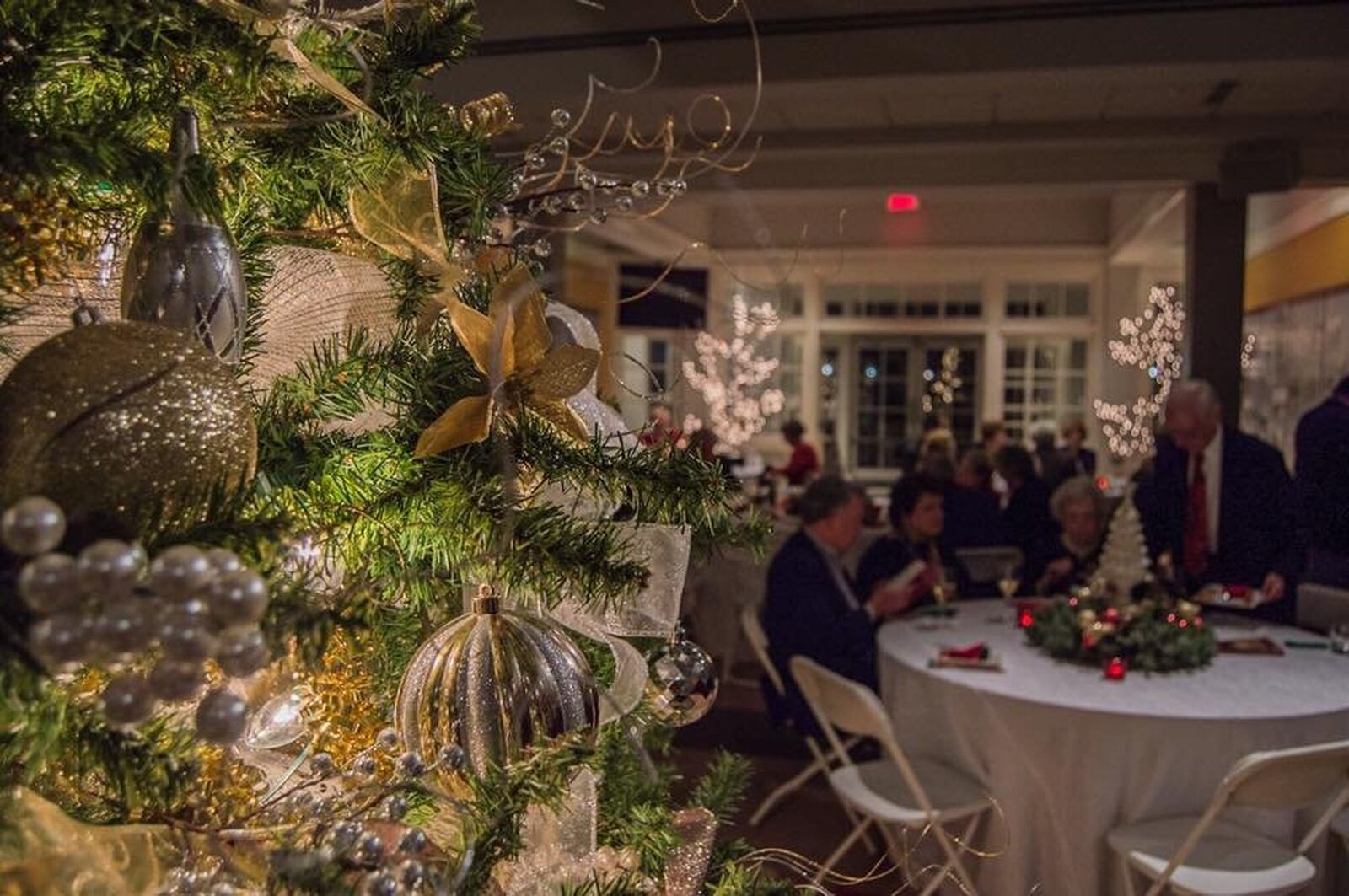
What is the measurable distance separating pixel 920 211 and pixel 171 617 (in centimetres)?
1246

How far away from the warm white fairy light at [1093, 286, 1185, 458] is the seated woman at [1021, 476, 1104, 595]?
5.62 metres

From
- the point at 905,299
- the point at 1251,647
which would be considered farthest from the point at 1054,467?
the point at 1251,647

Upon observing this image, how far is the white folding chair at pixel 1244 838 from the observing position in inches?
94.7

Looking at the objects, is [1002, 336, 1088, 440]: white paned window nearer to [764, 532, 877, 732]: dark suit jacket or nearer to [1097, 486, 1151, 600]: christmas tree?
[1097, 486, 1151, 600]: christmas tree

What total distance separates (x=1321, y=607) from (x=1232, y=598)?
998mm

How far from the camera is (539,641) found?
25.2 inches

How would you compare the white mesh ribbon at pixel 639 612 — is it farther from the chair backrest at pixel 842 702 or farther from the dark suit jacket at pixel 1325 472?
the dark suit jacket at pixel 1325 472

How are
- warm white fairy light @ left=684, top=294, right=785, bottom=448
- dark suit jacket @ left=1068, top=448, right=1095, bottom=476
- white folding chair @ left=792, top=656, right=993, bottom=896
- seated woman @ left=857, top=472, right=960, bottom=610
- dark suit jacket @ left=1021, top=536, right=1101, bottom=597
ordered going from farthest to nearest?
warm white fairy light @ left=684, top=294, right=785, bottom=448 → dark suit jacket @ left=1068, top=448, right=1095, bottom=476 → dark suit jacket @ left=1021, top=536, right=1101, bottom=597 → seated woman @ left=857, top=472, right=960, bottom=610 → white folding chair @ left=792, top=656, right=993, bottom=896

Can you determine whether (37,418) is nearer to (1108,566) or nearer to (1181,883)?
(1181,883)

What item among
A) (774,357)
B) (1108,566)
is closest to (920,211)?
(774,357)

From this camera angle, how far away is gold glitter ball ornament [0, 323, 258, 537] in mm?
418

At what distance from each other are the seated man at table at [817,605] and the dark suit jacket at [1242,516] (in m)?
1.72

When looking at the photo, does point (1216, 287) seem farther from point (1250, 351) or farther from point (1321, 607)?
point (1250, 351)

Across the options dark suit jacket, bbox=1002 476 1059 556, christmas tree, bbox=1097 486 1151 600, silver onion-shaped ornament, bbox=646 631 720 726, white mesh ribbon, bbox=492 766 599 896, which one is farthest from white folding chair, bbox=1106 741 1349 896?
dark suit jacket, bbox=1002 476 1059 556
